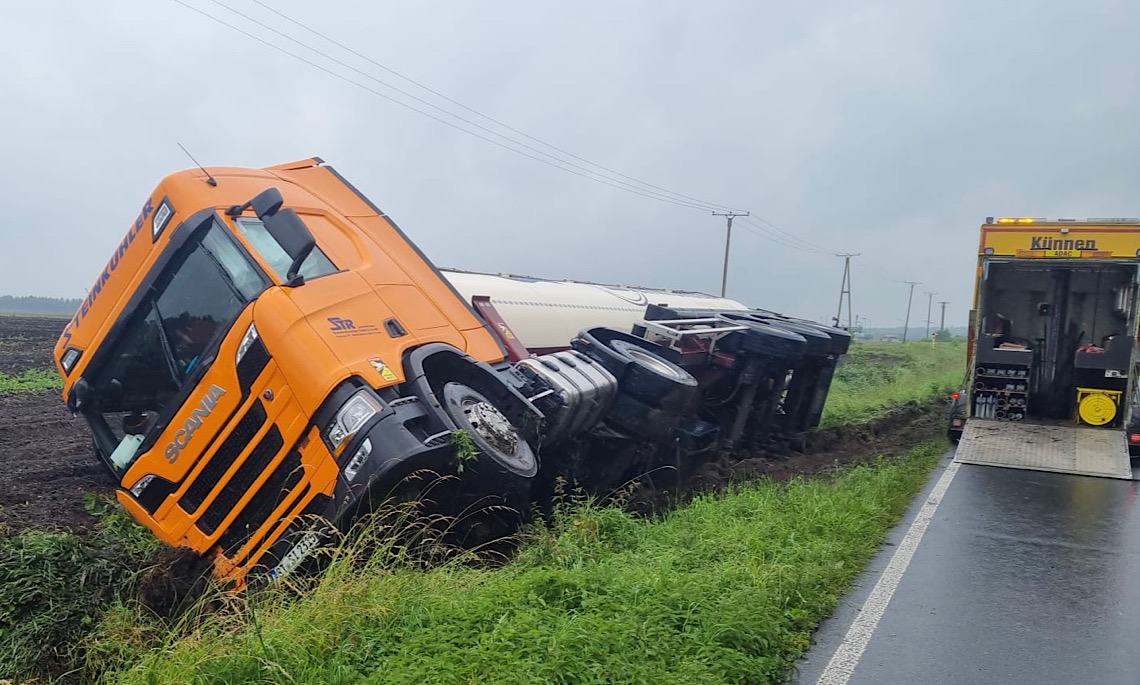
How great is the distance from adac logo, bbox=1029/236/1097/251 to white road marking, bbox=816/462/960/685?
218 inches

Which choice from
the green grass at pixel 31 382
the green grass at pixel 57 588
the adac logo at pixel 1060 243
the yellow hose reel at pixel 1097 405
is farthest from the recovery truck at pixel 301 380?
the green grass at pixel 31 382

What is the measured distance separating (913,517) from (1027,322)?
22.9ft

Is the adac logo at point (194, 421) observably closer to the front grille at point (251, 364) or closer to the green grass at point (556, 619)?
the front grille at point (251, 364)

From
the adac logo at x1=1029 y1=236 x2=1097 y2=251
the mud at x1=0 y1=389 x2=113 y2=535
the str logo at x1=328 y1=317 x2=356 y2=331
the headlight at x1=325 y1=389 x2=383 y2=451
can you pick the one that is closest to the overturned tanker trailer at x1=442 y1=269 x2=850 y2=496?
the str logo at x1=328 y1=317 x2=356 y2=331

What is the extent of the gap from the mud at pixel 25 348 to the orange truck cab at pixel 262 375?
1546 centimetres

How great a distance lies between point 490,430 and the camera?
18.4ft

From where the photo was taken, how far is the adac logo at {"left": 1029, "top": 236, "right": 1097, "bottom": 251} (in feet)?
37.9

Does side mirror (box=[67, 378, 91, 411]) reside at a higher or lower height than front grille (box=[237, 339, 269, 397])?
lower

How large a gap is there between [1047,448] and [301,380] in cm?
921

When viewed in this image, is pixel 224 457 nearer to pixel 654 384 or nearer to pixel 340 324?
pixel 340 324

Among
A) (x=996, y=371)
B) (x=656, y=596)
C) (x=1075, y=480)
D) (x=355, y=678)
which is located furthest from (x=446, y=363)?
(x=996, y=371)

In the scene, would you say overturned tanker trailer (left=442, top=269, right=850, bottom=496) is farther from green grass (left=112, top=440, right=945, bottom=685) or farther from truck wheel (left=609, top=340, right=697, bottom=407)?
green grass (left=112, top=440, right=945, bottom=685)

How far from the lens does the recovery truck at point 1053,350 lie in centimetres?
1096

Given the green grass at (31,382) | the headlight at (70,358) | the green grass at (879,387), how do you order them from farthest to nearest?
the green grass at (31,382)
the green grass at (879,387)
the headlight at (70,358)
